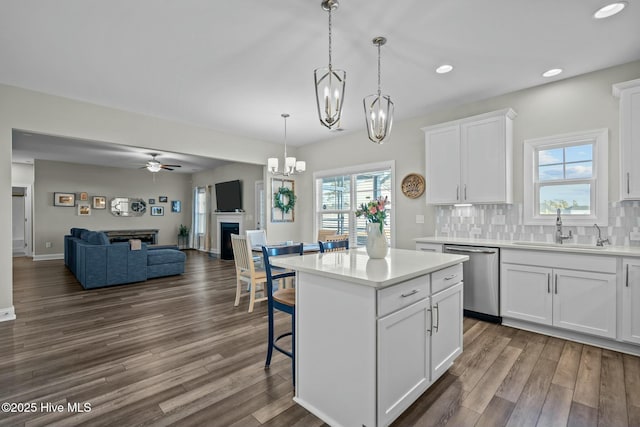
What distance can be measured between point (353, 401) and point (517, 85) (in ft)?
12.3

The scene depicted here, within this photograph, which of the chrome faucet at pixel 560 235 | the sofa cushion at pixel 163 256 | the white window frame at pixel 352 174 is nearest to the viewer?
the chrome faucet at pixel 560 235

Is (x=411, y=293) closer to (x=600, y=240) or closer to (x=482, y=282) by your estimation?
(x=482, y=282)

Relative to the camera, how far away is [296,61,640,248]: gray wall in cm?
309

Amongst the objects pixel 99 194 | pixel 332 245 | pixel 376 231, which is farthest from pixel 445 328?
pixel 99 194

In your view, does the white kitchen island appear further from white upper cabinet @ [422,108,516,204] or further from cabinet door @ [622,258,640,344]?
white upper cabinet @ [422,108,516,204]

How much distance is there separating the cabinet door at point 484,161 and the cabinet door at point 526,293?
2.83 ft

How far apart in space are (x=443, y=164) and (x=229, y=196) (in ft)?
20.2

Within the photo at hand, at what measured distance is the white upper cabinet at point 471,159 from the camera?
3557 mm

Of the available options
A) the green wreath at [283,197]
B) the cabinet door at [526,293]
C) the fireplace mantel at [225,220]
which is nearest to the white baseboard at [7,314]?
the green wreath at [283,197]

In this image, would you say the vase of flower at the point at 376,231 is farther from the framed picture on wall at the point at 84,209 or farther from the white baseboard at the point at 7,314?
the framed picture on wall at the point at 84,209

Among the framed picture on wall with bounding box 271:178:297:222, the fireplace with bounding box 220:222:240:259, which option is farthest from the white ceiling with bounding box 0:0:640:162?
the fireplace with bounding box 220:222:240:259

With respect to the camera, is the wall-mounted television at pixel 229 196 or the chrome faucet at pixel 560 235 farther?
the wall-mounted television at pixel 229 196

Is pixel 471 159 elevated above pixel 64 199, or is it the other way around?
pixel 471 159

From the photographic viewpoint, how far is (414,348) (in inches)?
72.7
